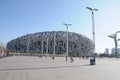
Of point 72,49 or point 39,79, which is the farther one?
point 72,49

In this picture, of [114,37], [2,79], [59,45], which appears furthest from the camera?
[59,45]

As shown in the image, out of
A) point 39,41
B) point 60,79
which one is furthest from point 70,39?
point 60,79

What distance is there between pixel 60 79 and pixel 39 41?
17165 cm

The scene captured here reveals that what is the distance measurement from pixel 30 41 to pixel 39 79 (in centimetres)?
17463

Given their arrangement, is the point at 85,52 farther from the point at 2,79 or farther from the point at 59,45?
the point at 2,79

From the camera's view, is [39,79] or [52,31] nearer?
[39,79]

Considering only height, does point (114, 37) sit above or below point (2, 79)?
above

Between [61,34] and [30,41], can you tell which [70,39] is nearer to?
[61,34]

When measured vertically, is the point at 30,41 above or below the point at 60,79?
above

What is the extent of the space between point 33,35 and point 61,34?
24.1 metres

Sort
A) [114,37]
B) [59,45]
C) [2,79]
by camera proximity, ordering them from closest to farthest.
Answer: [2,79]
[114,37]
[59,45]

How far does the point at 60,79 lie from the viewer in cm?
1591

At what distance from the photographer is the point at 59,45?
18325 cm

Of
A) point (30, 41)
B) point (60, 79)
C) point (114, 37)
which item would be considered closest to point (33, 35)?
point (30, 41)
